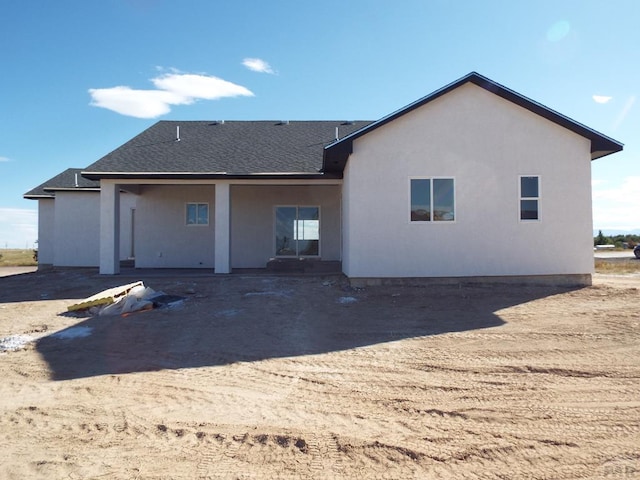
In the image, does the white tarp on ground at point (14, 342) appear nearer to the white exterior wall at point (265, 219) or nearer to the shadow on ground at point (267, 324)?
the shadow on ground at point (267, 324)

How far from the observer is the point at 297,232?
16922 millimetres

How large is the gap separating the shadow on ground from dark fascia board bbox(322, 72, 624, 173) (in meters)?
3.78

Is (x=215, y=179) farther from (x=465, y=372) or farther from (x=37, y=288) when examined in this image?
(x=465, y=372)

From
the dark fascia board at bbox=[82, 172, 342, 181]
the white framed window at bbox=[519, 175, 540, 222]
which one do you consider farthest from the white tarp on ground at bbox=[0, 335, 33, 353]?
the white framed window at bbox=[519, 175, 540, 222]

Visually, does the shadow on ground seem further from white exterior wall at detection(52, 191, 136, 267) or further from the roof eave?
white exterior wall at detection(52, 191, 136, 267)

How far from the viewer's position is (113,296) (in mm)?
9531

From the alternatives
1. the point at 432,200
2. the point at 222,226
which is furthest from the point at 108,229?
the point at 432,200

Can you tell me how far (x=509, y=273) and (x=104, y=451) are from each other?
10.4m

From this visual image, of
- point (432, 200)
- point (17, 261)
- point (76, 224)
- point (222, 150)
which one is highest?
point (222, 150)

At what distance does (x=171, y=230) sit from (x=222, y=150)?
3.86 meters

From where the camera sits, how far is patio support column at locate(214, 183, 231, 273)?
1423 cm

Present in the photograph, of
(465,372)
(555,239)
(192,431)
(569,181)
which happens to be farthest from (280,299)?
(569,181)

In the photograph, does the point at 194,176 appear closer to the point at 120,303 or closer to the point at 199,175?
the point at 199,175

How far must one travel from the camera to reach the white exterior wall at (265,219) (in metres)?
16.8
